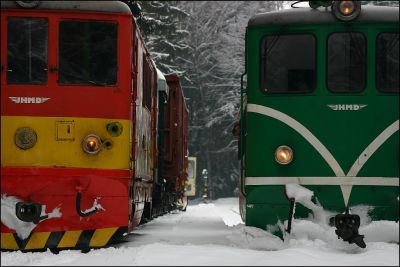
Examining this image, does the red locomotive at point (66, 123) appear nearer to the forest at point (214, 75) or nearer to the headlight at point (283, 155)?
the headlight at point (283, 155)

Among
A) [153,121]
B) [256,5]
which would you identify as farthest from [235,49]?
[153,121]

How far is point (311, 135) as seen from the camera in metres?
8.87

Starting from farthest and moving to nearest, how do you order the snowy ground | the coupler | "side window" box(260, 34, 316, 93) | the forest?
1. the forest
2. "side window" box(260, 34, 316, 93)
3. the coupler
4. the snowy ground

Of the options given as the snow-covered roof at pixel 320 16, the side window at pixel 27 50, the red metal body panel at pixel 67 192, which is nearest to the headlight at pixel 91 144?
the red metal body panel at pixel 67 192

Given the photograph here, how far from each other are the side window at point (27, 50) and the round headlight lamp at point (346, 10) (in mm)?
3462

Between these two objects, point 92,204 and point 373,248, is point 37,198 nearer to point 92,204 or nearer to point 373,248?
point 92,204

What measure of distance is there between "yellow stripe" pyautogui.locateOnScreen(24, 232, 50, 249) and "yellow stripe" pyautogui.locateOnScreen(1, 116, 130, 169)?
0.78 m

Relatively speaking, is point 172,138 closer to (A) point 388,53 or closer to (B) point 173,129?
(B) point 173,129

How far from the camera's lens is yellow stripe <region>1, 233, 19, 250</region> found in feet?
27.5

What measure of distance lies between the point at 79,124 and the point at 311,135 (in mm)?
2703

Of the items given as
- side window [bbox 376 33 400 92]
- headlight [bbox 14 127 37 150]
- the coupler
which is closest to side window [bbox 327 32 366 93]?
side window [bbox 376 33 400 92]

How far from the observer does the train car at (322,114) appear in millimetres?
8711

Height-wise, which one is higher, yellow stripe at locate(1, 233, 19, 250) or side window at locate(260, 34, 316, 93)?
side window at locate(260, 34, 316, 93)

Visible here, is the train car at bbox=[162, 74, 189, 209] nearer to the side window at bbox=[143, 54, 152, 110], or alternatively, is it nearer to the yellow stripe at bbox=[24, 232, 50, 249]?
the side window at bbox=[143, 54, 152, 110]
